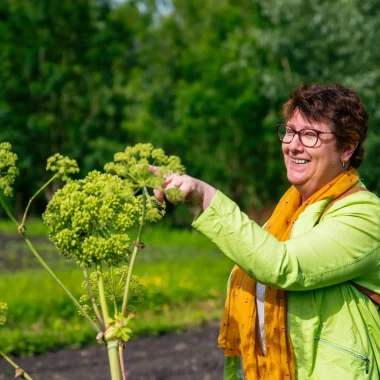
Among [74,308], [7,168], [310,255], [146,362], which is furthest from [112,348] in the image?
[74,308]

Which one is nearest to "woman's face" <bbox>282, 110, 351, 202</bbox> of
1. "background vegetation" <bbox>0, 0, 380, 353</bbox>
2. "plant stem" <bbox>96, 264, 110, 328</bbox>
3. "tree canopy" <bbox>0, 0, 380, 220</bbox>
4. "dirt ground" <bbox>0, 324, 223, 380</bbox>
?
"plant stem" <bbox>96, 264, 110, 328</bbox>

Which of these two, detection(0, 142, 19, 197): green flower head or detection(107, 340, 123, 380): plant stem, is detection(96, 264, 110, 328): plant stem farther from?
detection(0, 142, 19, 197): green flower head

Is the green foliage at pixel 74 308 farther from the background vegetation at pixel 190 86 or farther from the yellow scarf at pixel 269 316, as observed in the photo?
the yellow scarf at pixel 269 316

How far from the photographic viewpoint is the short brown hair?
2965 millimetres

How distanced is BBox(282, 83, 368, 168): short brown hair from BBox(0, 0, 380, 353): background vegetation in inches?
591

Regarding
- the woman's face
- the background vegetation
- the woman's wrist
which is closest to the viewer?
the woman's wrist

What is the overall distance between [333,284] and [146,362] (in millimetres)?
6216

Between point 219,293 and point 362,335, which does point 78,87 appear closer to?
point 219,293

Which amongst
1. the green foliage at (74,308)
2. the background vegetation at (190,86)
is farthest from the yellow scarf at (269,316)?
the background vegetation at (190,86)

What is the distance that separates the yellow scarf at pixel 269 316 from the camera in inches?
112

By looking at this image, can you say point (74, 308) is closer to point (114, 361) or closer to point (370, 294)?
point (370, 294)

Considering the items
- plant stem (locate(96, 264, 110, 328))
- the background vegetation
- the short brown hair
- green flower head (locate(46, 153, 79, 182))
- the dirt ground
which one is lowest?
the dirt ground

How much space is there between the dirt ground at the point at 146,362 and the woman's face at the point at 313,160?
16.9ft

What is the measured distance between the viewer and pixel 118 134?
32.7 m
